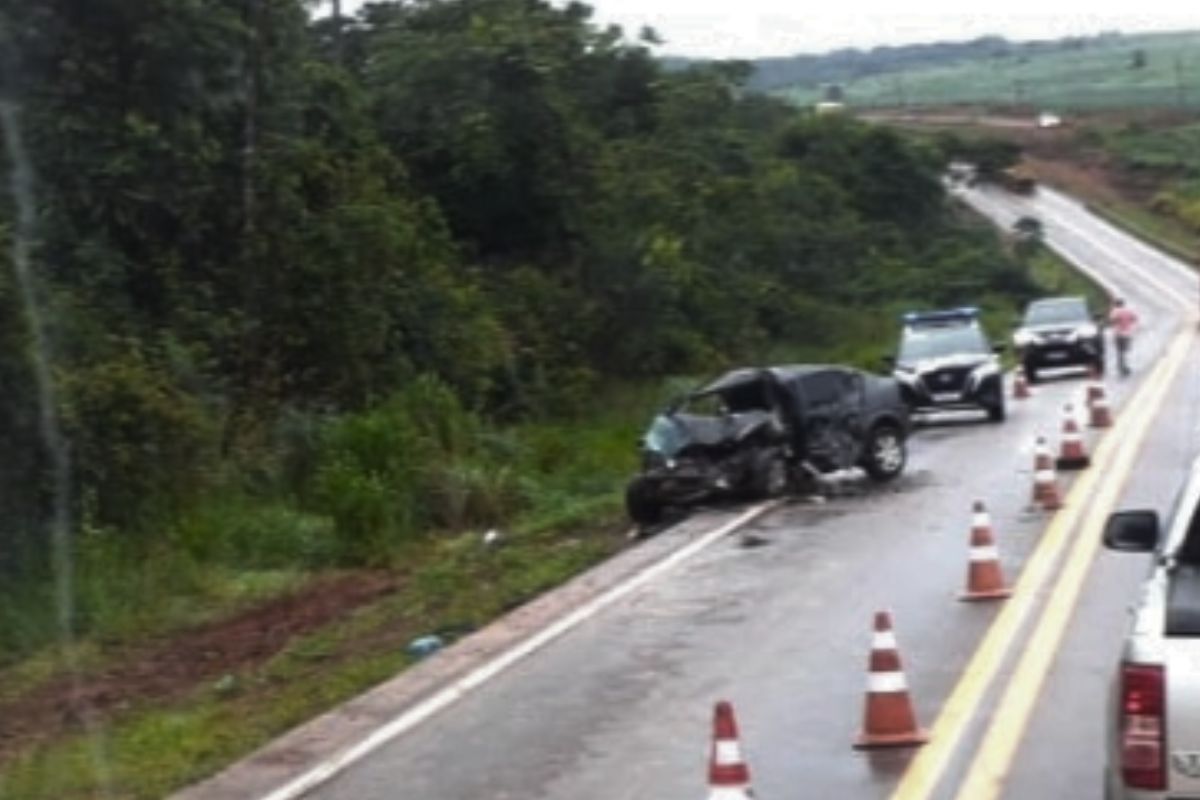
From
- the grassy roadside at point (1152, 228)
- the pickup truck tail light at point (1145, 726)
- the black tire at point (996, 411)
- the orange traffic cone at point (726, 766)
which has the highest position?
the pickup truck tail light at point (1145, 726)

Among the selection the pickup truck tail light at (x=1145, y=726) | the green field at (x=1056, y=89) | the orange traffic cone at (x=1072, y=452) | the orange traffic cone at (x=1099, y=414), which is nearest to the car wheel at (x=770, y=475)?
the orange traffic cone at (x=1072, y=452)

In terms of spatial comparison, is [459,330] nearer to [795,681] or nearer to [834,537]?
[834,537]

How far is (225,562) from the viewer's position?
25469mm

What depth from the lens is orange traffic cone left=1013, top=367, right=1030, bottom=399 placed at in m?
45.2

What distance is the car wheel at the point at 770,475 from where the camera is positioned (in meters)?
28.5

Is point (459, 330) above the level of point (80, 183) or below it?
below

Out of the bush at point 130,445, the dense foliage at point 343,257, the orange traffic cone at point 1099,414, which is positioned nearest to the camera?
the bush at point 130,445

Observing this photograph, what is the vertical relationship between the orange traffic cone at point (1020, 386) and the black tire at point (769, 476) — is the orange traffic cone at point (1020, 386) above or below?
below

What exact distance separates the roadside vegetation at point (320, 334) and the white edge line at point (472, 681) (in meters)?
0.71

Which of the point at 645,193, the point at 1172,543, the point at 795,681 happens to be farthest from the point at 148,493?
the point at 645,193

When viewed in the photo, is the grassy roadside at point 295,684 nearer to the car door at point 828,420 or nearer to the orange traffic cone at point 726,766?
the car door at point 828,420

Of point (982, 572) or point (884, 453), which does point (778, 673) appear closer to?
point (982, 572)

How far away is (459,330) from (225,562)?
41.6ft

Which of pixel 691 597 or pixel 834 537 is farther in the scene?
pixel 834 537
